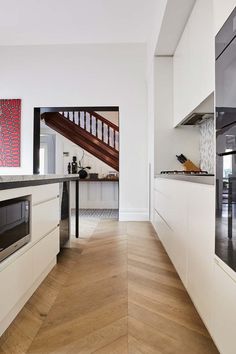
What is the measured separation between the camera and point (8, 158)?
518 centimetres

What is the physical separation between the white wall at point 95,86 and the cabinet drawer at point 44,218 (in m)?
2.72

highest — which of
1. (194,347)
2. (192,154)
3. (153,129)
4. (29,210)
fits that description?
(153,129)

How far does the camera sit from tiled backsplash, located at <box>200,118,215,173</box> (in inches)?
130

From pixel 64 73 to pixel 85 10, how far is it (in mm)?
1258

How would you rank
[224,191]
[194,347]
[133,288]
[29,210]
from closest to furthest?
1. [224,191]
2. [194,347]
3. [29,210]
4. [133,288]

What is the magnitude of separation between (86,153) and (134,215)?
2.61 m

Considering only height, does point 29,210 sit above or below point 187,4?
below

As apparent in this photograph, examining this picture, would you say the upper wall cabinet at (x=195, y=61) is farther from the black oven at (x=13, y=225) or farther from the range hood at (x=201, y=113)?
the black oven at (x=13, y=225)

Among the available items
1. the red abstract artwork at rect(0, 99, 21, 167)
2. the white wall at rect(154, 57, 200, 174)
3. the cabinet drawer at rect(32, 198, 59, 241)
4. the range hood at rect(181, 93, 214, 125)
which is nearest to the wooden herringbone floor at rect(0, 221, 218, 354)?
the cabinet drawer at rect(32, 198, 59, 241)

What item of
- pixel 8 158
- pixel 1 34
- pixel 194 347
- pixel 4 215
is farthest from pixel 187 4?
pixel 8 158

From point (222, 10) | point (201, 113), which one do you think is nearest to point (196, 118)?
point (201, 113)

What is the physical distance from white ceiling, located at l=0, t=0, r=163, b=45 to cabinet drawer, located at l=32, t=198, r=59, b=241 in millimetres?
2837

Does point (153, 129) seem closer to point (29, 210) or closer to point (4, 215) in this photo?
point (29, 210)

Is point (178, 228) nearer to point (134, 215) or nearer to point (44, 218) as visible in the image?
point (44, 218)
